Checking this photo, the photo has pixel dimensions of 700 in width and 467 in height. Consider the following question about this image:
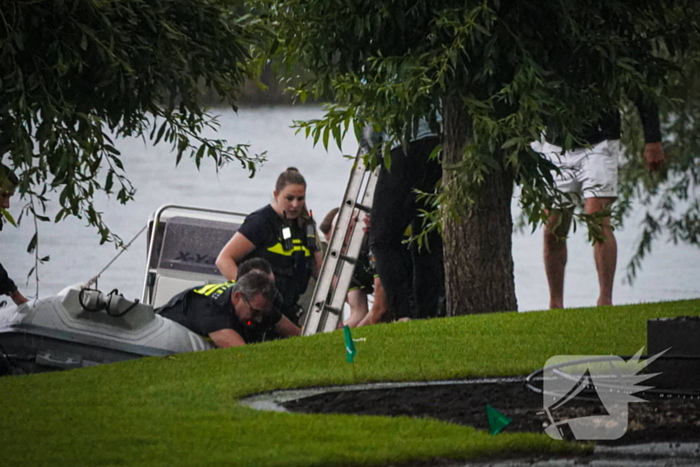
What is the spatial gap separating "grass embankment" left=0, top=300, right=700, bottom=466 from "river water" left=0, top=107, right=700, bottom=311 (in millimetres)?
7948

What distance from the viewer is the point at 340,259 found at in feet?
26.8

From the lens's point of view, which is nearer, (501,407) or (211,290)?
(501,407)

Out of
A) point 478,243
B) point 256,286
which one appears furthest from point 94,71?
point 478,243

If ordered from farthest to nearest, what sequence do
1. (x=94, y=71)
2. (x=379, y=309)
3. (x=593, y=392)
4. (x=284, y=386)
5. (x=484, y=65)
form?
1. (x=379, y=309)
2. (x=484, y=65)
3. (x=94, y=71)
4. (x=284, y=386)
5. (x=593, y=392)

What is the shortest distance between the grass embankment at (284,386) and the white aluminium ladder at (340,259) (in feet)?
5.06

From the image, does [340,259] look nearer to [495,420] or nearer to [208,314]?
[208,314]

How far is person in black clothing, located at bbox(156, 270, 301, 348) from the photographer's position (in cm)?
721

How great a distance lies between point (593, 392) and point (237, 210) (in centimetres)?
1537

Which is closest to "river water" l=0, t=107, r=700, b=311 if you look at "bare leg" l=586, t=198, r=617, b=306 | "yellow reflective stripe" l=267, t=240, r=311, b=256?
"yellow reflective stripe" l=267, t=240, r=311, b=256

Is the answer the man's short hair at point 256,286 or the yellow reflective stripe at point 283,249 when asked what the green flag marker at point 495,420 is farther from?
the yellow reflective stripe at point 283,249

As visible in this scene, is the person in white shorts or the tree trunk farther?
the person in white shorts

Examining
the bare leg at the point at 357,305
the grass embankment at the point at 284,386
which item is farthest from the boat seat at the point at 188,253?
the grass embankment at the point at 284,386

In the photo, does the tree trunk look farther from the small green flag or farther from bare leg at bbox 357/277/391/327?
the small green flag

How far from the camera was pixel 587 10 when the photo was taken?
6828mm
